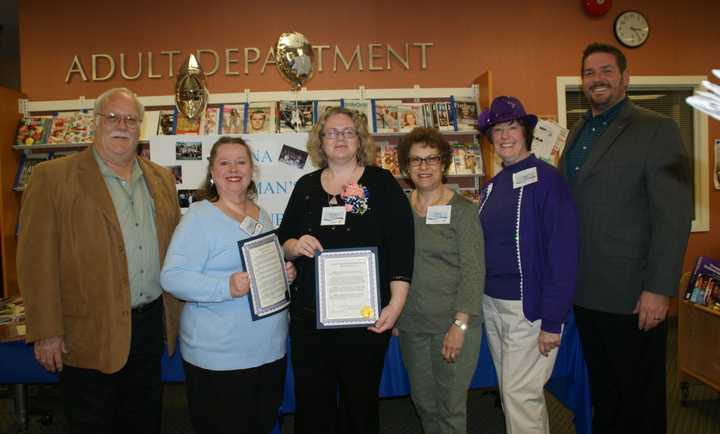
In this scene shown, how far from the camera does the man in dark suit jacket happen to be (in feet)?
6.97

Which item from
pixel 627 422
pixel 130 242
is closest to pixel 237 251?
pixel 130 242

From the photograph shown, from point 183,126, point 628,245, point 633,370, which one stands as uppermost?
point 183,126

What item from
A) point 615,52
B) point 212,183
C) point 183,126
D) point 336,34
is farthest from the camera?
point 336,34

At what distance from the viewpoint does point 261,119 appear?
500 cm

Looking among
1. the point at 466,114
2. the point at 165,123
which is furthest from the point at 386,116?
the point at 165,123

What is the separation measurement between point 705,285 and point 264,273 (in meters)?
3.29

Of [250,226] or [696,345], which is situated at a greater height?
[250,226]

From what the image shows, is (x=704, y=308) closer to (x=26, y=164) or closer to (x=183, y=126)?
(x=183, y=126)

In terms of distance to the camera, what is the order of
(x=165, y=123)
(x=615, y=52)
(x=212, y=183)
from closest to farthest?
(x=212, y=183) < (x=615, y=52) < (x=165, y=123)

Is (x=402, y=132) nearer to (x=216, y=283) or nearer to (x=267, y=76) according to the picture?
(x=267, y=76)

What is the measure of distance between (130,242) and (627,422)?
257 centimetres

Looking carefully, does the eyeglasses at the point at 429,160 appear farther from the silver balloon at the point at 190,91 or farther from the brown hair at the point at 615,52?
the silver balloon at the point at 190,91

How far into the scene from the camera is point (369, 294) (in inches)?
75.4

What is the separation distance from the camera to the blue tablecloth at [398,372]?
257 cm
